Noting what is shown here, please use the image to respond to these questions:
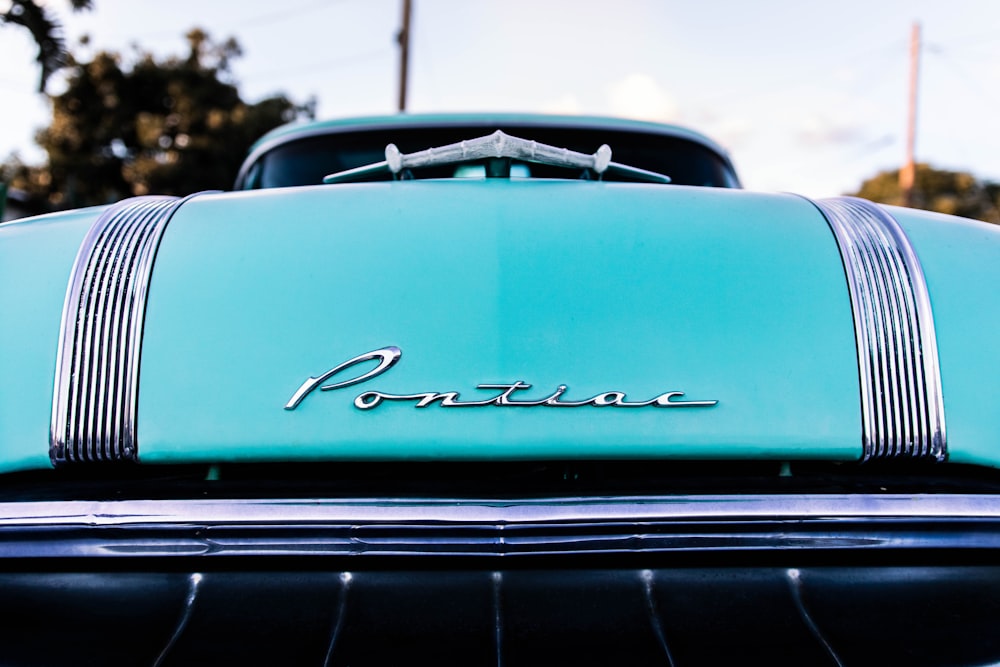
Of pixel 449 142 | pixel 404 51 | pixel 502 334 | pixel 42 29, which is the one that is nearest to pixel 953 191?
pixel 404 51

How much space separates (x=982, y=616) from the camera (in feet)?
3.74

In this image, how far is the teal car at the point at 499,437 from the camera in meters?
1.12

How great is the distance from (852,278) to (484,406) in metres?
0.69

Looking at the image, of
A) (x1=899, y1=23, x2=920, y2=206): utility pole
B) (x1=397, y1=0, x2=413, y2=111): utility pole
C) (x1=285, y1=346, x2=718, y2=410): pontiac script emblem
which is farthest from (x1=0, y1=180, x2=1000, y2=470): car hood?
(x1=899, y1=23, x2=920, y2=206): utility pole

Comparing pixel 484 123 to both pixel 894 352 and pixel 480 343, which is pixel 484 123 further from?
pixel 894 352

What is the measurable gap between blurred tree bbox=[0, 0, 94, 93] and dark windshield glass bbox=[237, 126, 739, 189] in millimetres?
7425

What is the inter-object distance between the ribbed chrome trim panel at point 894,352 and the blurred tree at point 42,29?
9349mm

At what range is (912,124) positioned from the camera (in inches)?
818

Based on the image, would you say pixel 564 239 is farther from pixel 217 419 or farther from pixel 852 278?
pixel 217 419

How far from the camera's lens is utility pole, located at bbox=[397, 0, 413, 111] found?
41.1 ft

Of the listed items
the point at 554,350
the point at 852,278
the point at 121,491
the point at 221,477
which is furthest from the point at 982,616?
the point at 121,491

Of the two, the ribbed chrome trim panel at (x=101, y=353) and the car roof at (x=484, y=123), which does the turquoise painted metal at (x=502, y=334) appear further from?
the car roof at (x=484, y=123)

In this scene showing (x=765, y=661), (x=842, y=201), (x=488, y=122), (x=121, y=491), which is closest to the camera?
(x=765, y=661)

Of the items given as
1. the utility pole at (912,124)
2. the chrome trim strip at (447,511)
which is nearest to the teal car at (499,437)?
the chrome trim strip at (447,511)
